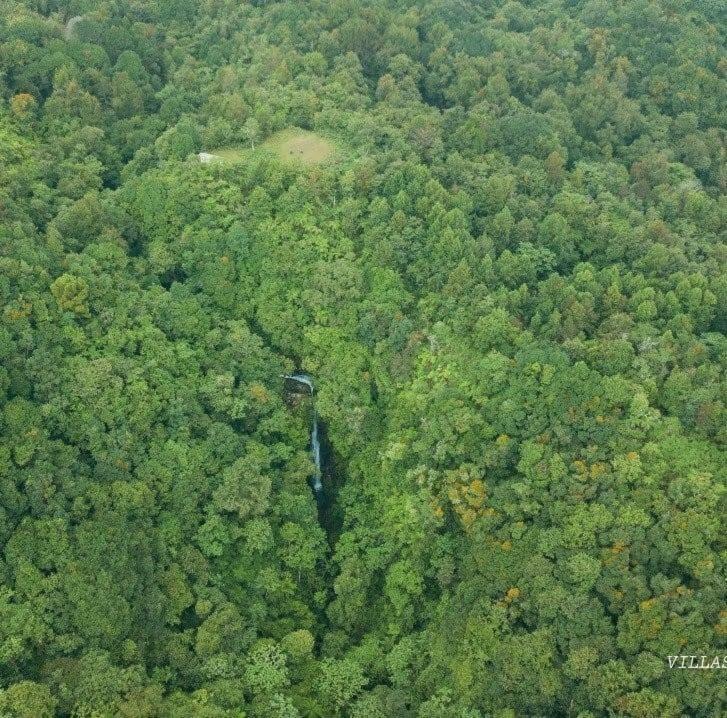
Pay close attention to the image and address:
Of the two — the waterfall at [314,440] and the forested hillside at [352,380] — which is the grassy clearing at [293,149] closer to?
the forested hillside at [352,380]

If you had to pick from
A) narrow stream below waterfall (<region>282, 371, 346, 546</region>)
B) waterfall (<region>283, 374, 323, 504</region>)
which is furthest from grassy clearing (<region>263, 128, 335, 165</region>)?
narrow stream below waterfall (<region>282, 371, 346, 546</region>)

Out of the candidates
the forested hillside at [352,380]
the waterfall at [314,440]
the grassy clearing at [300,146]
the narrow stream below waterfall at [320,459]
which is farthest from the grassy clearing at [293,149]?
the narrow stream below waterfall at [320,459]

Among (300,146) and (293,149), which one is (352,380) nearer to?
(293,149)

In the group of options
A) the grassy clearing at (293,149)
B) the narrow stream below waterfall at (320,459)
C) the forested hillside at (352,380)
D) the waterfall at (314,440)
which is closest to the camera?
the forested hillside at (352,380)

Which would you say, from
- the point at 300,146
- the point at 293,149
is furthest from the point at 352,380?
the point at 300,146

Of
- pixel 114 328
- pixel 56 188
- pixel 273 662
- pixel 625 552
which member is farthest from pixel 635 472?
pixel 56 188

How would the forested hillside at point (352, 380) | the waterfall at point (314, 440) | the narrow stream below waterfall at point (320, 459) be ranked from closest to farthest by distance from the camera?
1. the forested hillside at point (352, 380)
2. the narrow stream below waterfall at point (320, 459)
3. the waterfall at point (314, 440)
